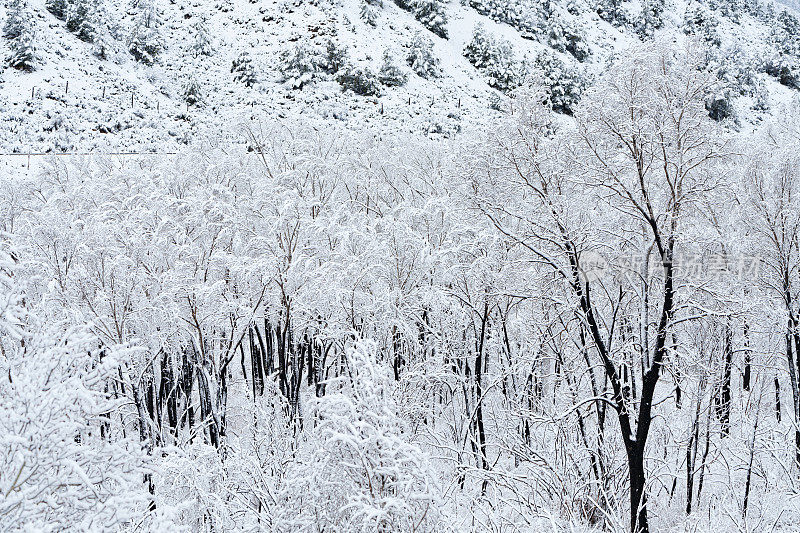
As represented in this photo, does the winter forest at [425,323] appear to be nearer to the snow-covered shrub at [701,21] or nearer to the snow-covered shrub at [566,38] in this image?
the snow-covered shrub at [566,38]

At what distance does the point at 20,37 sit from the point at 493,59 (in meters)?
39.0

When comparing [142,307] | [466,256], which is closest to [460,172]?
[466,256]

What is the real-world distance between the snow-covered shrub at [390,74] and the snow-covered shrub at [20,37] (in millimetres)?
25914

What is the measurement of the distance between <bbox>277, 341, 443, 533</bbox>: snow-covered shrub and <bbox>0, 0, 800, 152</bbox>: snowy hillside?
2040 cm

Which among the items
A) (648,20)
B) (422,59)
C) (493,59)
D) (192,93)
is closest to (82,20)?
(192,93)

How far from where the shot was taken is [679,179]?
1011 centimetres

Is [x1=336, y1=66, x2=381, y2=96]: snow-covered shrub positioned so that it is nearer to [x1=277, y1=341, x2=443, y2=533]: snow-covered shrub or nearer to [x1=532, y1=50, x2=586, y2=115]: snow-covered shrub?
[x1=532, y1=50, x2=586, y2=115]: snow-covered shrub

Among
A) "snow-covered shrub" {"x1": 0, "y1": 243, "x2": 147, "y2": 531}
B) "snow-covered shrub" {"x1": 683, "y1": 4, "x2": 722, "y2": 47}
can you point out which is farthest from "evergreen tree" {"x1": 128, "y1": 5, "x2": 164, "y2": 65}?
"snow-covered shrub" {"x1": 683, "y1": 4, "x2": 722, "y2": 47}

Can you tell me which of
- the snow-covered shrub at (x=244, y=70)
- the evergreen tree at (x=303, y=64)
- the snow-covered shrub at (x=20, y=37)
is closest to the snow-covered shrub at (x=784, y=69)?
the evergreen tree at (x=303, y=64)

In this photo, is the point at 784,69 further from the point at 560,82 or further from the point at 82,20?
the point at 82,20

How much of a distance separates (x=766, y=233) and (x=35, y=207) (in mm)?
22938

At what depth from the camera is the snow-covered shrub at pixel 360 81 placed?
45000 millimetres

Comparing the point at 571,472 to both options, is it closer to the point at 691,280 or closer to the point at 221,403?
the point at 691,280

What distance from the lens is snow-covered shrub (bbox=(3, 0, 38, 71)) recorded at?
36.8 meters
